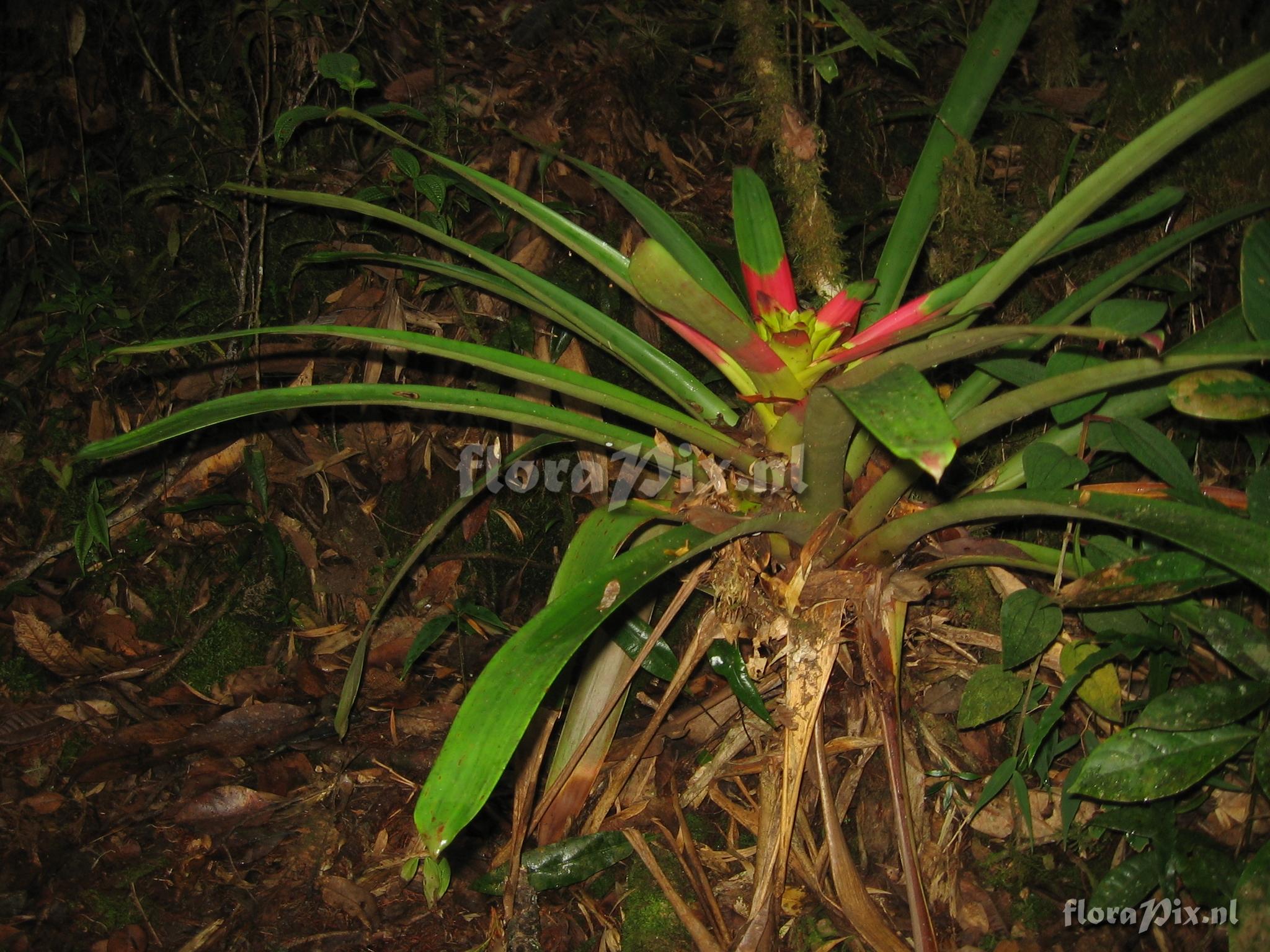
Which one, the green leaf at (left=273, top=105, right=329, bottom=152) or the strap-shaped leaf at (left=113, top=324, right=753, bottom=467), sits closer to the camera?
the strap-shaped leaf at (left=113, top=324, right=753, bottom=467)

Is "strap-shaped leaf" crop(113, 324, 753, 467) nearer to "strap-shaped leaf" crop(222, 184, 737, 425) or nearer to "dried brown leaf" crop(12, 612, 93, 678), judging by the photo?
"strap-shaped leaf" crop(222, 184, 737, 425)

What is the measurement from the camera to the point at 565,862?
1265 millimetres

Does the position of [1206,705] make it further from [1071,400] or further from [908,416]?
[908,416]

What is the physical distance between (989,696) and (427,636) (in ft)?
3.09

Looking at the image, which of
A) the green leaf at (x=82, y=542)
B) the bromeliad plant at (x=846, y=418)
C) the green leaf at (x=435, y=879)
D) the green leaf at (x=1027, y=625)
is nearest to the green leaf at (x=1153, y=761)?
the bromeliad plant at (x=846, y=418)

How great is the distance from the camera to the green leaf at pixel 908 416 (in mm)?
620

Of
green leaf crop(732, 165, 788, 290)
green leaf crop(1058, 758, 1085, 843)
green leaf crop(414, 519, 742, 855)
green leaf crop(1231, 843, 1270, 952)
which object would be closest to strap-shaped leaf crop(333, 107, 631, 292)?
green leaf crop(732, 165, 788, 290)

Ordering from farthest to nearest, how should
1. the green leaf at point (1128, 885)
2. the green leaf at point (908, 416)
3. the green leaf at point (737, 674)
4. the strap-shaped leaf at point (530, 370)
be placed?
the green leaf at point (737, 674) < the green leaf at point (1128, 885) < the strap-shaped leaf at point (530, 370) < the green leaf at point (908, 416)

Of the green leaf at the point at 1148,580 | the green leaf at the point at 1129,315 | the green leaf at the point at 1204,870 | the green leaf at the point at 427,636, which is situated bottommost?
the green leaf at the point at 1204,870

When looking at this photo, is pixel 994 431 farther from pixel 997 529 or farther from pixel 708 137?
pixel 708 137

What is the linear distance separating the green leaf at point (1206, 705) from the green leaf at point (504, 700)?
2.11ft

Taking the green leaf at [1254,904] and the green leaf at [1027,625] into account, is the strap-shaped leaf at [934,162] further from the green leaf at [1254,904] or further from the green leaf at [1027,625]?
the green leaf at [1254,904]

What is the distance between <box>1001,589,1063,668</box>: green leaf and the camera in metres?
1.06

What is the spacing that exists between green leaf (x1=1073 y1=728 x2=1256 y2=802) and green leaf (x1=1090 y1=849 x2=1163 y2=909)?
224 mm
